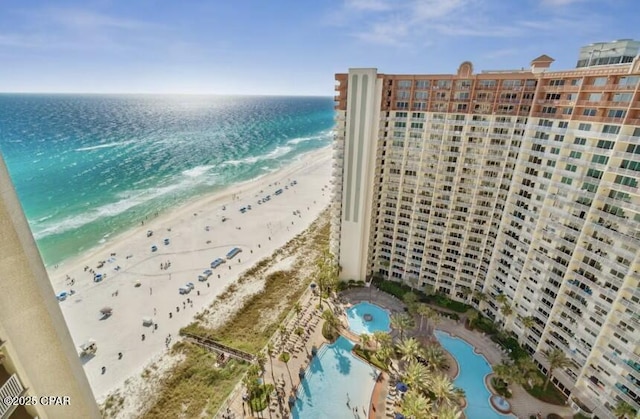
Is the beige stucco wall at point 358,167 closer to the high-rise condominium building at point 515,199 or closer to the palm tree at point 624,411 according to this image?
the high-rise condominium building at point 515,199

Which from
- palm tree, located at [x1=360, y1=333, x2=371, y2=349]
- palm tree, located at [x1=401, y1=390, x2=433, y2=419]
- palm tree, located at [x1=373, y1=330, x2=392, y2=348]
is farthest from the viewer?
palm tree, located at [x1=360, y1=333, x2=371, y2=349]

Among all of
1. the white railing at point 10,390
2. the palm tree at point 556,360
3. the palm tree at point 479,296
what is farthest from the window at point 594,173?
the white railing at point 10,390

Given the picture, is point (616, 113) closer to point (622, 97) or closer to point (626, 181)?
point (622, 97)

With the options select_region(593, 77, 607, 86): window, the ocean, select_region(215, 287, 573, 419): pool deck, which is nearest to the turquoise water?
select_region(215, 287, 573, 419): pool deck

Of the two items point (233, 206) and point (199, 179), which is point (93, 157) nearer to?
point (199, 179)

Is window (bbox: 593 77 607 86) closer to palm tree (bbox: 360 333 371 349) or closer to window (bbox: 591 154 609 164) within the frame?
window (bbox: 591 154 609 164)
